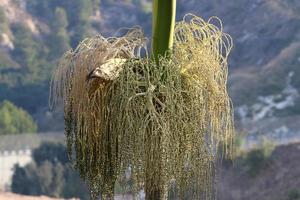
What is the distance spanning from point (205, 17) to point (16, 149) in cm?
1514

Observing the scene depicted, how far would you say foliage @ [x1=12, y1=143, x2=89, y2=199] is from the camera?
108ft

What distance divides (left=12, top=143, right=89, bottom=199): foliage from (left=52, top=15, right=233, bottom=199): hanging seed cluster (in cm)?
2769

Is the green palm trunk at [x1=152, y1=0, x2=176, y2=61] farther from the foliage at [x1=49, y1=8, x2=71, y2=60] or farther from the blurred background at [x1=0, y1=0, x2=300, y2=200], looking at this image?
the foliage at [x1=49, y1=8, x2=71, y2=60]

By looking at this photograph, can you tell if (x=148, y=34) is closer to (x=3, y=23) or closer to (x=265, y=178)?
(x=265, y=178)

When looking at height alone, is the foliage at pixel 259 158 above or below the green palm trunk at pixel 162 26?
below

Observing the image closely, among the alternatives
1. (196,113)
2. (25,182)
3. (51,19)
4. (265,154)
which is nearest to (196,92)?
(196,113)

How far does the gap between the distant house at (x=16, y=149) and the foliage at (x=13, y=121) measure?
1.20ft

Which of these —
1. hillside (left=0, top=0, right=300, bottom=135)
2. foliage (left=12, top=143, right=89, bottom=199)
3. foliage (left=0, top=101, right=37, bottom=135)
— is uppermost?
hillside (left=0, top=0, right=300, bottom=135)

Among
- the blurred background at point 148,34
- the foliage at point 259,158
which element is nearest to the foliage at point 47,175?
the blurred background at point 148,34

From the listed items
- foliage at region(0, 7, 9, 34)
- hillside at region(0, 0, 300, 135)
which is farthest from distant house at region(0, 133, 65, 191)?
foliage at region(0, 7, 9, 34)

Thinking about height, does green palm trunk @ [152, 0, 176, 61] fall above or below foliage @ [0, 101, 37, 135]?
below

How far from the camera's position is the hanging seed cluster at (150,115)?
11.8ft

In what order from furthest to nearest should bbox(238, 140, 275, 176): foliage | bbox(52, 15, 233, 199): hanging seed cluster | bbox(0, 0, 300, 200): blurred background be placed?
bbox(0, 0, 300, 200): blurred background
bbox(238, 140, 275, 176): foliage
bbox(52, 15, 233, 199): hanging seed cluster

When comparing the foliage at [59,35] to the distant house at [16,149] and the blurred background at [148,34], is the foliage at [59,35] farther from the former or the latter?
the distant house at [16,149]
